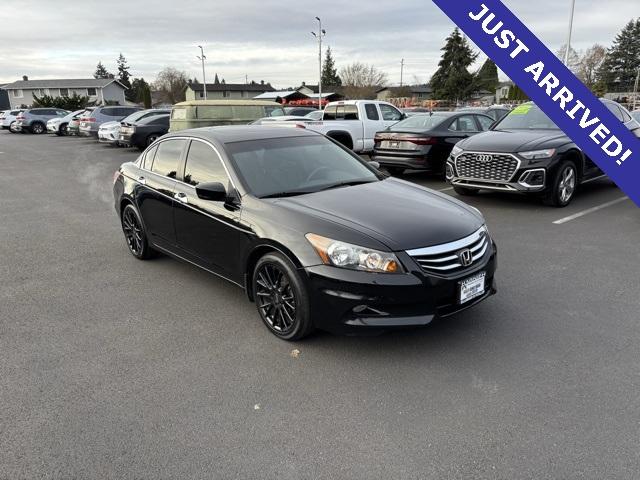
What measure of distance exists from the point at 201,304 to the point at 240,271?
27.7 inches

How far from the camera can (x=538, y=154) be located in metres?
7.84

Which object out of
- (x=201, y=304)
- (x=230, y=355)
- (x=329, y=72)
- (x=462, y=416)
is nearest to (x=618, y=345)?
(x=462, y=416)

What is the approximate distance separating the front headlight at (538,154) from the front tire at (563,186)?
301 mm

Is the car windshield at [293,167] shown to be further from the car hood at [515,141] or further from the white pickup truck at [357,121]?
the white pickup truck at [357,121]

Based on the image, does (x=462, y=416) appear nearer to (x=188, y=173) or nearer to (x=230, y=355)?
(x=230, y=355)

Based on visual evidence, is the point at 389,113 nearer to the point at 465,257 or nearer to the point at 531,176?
the point at 531,176

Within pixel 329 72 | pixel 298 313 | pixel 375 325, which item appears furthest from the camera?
pixel 329 72

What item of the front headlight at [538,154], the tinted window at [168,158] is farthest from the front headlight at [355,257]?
the front headlight at [538,154]

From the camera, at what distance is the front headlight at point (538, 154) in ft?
25.6

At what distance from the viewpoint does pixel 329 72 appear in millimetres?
106375

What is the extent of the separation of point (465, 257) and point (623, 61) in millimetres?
100234

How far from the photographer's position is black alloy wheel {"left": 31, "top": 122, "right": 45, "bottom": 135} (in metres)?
32.8

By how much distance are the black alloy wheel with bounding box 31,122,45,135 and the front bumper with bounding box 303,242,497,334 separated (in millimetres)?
35673

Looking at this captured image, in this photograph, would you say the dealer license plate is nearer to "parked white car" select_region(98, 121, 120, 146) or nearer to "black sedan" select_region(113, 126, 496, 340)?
"black sedan" select_region(113, 126, 496, 340)
